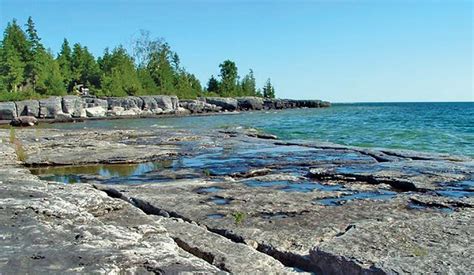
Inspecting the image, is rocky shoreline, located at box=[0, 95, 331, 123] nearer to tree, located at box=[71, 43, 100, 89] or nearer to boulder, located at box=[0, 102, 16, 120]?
boulder, located at box=[0, 102, 16, 120]

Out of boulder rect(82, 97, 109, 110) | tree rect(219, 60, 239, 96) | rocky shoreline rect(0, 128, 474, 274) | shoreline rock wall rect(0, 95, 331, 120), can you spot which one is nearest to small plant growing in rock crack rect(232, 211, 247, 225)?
rocky shoreline rect(0, 128, 474, 274)

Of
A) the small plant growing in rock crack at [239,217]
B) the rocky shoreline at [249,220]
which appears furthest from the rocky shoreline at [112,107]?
the small plant growing in rock crack at [239,217]

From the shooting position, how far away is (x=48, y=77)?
248 feet

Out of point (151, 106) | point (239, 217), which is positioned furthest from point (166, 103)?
point (239, 217)

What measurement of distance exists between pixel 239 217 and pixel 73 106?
200 ft

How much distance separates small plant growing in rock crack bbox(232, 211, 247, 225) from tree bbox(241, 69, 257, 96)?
408 ft

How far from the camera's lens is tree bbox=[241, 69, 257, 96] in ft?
438

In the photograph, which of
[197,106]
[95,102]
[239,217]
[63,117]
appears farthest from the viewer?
[197,106]

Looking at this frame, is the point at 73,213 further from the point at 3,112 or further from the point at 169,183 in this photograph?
the point at 3,112

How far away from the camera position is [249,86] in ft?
447

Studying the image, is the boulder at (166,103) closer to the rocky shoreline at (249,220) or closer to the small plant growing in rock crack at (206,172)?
the rocky shoreline at (249,220)

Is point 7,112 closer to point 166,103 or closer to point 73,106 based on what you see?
point 73,106

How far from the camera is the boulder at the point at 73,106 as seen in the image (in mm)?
61784

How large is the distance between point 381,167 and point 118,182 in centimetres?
654
